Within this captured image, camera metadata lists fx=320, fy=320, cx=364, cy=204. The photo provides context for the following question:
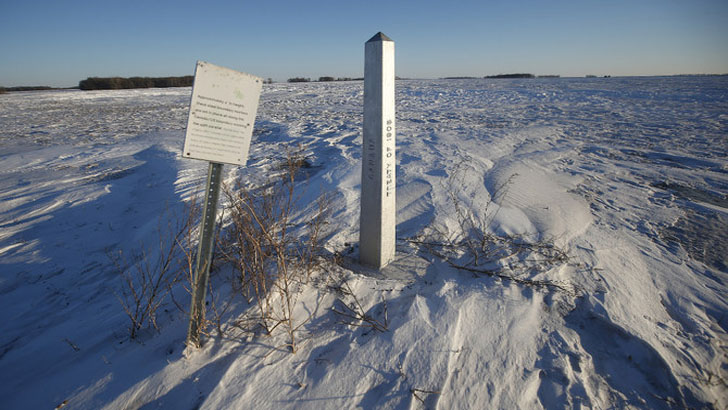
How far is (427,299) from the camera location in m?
2.34

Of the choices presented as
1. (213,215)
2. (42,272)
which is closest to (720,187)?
(213,215)

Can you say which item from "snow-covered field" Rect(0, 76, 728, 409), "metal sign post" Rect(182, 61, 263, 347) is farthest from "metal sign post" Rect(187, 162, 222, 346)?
"snow-covered field" Rect(0, 76, 728, 409)

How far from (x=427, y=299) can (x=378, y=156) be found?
44.8 inches

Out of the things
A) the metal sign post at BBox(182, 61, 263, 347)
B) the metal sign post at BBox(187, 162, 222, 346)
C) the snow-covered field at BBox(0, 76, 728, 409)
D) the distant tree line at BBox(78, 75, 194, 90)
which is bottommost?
the snow-covered field at BBox(0, 76, 728, 409)

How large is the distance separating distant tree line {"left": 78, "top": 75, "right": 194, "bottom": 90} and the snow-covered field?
24725 millimetres

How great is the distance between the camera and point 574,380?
177 centimetres

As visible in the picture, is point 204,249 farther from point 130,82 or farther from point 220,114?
point 130,82

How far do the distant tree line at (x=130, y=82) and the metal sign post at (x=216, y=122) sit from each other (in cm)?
2720

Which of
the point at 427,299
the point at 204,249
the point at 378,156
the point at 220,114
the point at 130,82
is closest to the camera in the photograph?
the point at 220,114

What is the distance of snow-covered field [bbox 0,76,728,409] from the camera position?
1747mm

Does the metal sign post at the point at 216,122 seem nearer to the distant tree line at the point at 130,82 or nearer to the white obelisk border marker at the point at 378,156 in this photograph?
the white obelisk border marker at the point at 378,156

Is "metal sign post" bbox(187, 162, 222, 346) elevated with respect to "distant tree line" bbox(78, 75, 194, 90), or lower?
lower

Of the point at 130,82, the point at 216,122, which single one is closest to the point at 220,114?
the point at 216,122

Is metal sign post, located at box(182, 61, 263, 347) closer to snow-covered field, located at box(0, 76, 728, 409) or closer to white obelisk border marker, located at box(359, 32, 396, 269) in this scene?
snow-covered field, located at box(0, 76, 728, 409)
